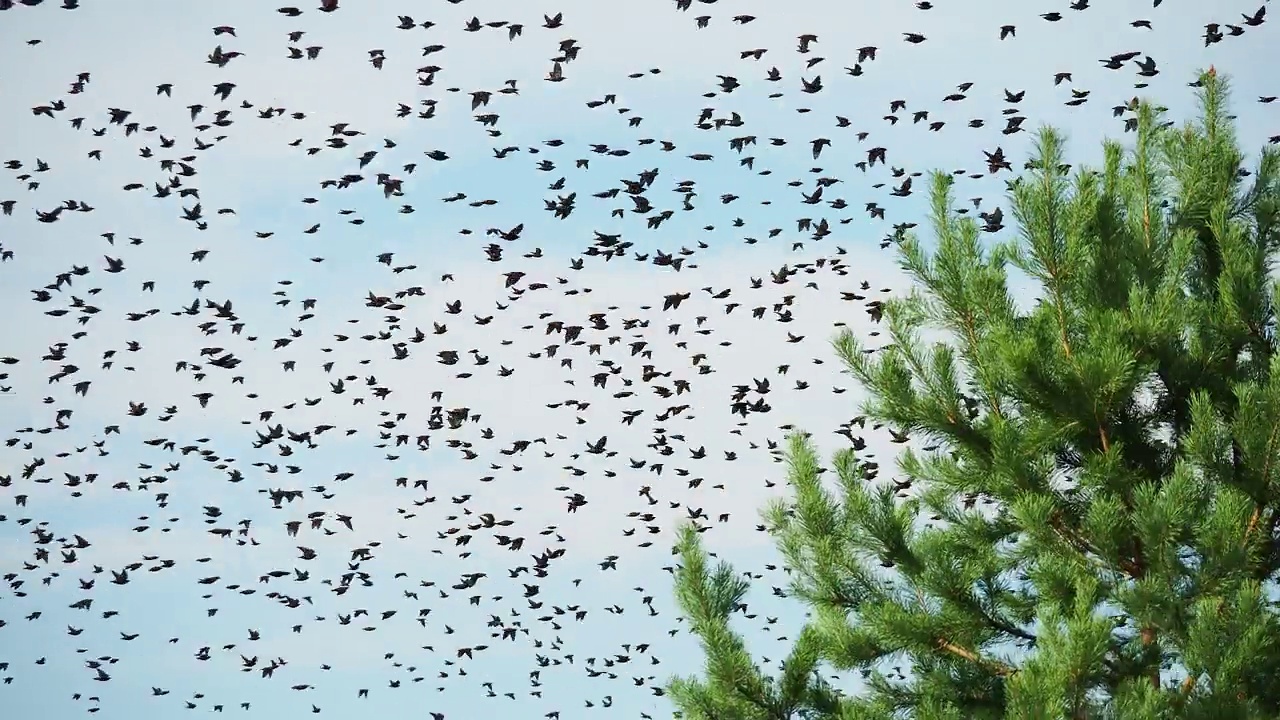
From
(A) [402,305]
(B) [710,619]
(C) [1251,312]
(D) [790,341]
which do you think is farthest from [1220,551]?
(A) [402,305]

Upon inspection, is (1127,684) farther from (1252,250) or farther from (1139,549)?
(1252,250)

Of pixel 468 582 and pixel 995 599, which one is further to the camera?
pixel 468 582

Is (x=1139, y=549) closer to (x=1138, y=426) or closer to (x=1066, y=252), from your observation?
(x=1138, y=426)

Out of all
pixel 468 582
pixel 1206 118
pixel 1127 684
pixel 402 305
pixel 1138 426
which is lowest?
pixel 1127 684

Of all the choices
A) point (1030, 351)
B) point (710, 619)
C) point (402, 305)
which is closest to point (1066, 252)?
point (1030, 351)

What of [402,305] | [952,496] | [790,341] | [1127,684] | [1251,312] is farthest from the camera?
[402,305]

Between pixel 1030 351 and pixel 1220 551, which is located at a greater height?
pixel 1030 351

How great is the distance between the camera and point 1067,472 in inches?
460

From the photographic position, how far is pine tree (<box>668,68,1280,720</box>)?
10.5 metres

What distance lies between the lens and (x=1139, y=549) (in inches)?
431

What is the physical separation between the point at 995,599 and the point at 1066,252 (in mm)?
2796

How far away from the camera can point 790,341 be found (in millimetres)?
23141

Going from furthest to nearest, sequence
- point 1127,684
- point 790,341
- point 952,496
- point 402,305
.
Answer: point 402,305, point 790,341, point 952,496, point 1127,684

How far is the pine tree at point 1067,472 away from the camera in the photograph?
34.3 ft
